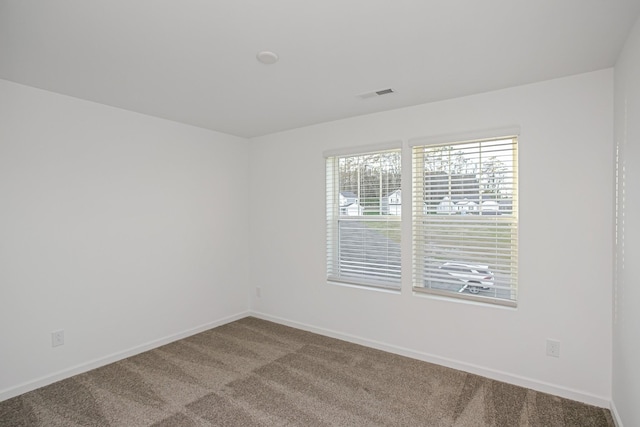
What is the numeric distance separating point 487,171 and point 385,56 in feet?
4.54

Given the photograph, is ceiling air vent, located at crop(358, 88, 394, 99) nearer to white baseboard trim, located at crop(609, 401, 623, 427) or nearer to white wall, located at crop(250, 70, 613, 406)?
white wall, located at crop(250, 70, 613, 406)

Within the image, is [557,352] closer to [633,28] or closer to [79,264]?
[633,28]

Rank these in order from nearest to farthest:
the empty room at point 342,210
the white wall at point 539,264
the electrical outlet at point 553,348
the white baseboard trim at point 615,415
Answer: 1. the empty room at point 342,210
2. the white baseboard trim at point 615,415
3. the white wall at point 539,264
4. the electrical outlet at point 553,348

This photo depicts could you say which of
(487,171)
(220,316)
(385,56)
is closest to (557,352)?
(487,171)

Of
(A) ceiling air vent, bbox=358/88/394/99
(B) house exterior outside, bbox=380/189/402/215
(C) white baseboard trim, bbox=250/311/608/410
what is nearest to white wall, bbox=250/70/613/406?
(C) white baseboard trim, bbox=250/311/608/410

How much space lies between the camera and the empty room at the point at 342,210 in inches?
76.2

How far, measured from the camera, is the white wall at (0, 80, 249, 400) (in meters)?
2.62

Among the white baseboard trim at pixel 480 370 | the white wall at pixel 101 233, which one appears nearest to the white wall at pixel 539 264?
the white baseboard trim at pixel 480 370

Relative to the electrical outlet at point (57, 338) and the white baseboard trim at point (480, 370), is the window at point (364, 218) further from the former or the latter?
the electrical outlet at point (57, 338)

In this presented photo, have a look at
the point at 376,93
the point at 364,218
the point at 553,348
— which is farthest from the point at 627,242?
the point at 364,218

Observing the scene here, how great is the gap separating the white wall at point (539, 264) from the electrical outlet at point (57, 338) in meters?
2.59

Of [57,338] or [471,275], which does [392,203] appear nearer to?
[471,275]

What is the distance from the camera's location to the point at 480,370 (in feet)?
9.41

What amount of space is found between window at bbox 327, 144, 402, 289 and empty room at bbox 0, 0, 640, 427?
2 cm
